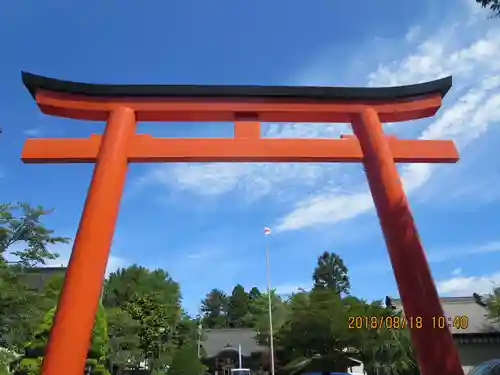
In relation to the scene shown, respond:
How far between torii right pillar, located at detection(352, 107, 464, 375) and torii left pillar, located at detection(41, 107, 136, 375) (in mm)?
4110

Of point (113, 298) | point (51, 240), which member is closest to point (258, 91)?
point (51, 240)

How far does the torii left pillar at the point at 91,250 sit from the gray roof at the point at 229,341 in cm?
3739

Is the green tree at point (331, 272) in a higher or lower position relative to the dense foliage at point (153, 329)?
higher

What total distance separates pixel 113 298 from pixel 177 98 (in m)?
31.5

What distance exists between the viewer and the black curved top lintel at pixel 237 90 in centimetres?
776

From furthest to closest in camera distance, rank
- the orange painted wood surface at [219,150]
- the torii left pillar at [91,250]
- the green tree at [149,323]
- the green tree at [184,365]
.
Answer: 1. the green tree at [184,365]
2. the green tree at [149,323]
3. the orange painted wood surface at [219,150]
4. the torii left pillar at [91,250]

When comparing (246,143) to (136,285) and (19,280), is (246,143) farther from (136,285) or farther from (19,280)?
(136,285)

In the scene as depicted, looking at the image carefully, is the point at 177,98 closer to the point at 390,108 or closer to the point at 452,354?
the point at 390,108

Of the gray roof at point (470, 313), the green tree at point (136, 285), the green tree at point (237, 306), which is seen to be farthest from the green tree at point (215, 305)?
the gray roof at point (470, 313)

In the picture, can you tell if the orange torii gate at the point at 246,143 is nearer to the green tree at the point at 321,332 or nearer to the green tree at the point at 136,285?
the green tree at the point at 321,332

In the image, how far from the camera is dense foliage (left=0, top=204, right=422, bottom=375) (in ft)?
45.1

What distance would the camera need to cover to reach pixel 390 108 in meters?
8.16

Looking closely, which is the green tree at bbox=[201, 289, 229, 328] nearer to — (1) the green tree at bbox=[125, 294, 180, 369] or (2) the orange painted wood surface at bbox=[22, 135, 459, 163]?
(1) the green tree at bbox=[125, 294, 180, 369]

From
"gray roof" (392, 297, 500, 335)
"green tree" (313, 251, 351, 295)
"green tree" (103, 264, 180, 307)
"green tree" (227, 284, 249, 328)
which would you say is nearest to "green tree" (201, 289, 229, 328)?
"green tree" (227, 284, 249, 328)
